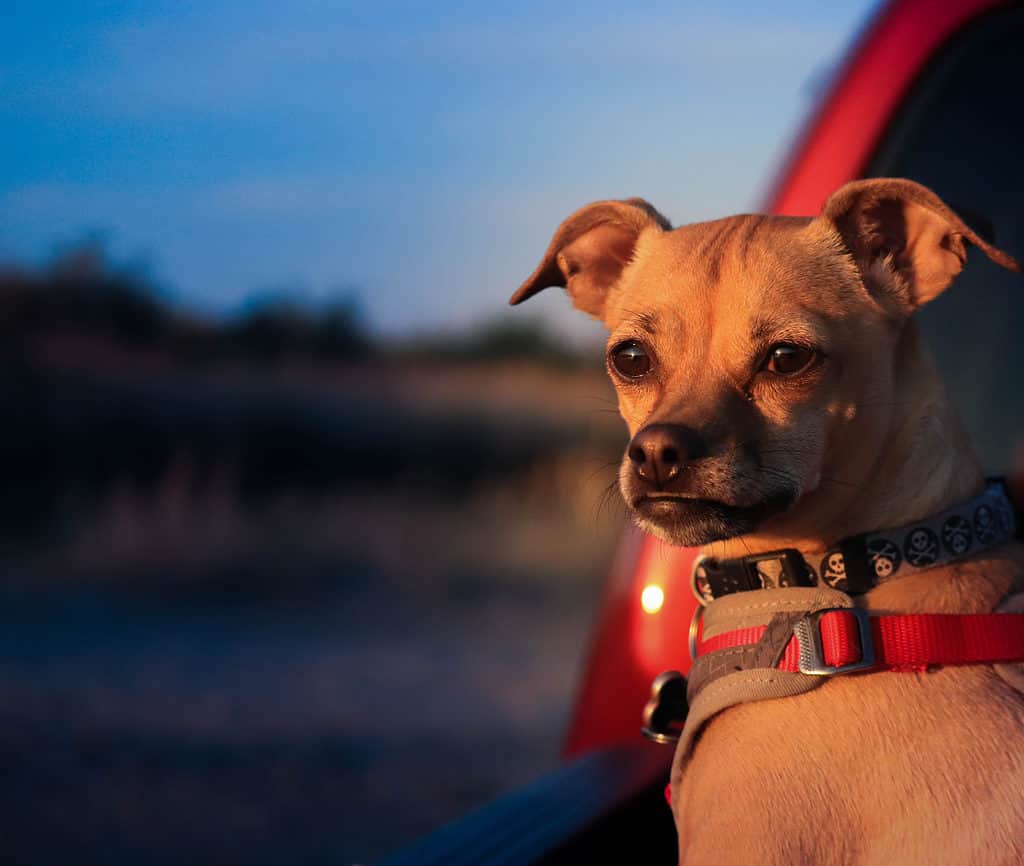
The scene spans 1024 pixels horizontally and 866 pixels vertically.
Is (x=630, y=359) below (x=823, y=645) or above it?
above

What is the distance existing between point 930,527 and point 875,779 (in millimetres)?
476

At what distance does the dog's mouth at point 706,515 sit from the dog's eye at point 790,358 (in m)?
0.24

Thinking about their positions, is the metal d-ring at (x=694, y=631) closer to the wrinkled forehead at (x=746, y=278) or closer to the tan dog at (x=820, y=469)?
the tan dog at (x=820, y=469)

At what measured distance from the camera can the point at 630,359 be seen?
2.35m

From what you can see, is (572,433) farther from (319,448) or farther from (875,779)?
(875,779)

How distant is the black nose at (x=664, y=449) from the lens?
201cm

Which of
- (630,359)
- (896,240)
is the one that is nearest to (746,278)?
(630,359)

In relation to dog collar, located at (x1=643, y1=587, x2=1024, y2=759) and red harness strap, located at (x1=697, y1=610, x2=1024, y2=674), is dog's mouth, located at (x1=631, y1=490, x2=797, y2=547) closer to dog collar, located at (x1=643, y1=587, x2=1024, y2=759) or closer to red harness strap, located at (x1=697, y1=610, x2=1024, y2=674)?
dog collar, located at (x1=643, y1=587, x2=1024, y2=759)

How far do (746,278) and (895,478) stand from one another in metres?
0.47

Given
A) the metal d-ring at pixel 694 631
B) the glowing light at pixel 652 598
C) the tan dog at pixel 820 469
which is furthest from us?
the glowing light at pixel 652 598

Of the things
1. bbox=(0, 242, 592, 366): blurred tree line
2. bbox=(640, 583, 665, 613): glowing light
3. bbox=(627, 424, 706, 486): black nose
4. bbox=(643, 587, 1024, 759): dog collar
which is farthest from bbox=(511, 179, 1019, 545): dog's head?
bbox=(0, 242, 592, 366): blurred tree line

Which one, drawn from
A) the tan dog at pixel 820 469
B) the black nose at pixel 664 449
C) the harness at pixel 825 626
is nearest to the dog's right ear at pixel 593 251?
the tan dog at pixel 820 469

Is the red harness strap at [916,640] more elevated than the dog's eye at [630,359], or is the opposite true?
the dog's eye at [630,359]

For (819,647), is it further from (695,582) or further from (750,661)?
(695,582)
